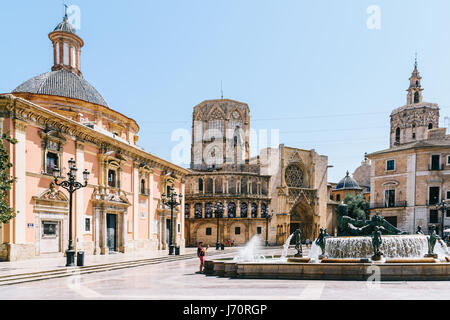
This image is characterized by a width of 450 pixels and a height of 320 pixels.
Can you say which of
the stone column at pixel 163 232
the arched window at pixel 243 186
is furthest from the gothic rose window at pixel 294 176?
the stone column at pixel 163 232

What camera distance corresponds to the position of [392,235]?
16547mm

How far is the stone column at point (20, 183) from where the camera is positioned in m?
18.6

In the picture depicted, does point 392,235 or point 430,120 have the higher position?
A: point 430,120

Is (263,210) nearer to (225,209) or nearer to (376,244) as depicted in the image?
(225,209)

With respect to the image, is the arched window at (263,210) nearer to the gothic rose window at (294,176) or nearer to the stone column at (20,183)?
the gothic rose window at (294,176)

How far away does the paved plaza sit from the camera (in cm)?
968

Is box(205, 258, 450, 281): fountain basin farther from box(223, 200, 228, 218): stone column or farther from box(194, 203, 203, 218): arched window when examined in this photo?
box(194, 203, 203, 218): arched window

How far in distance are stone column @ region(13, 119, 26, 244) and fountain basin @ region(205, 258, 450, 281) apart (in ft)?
38.3

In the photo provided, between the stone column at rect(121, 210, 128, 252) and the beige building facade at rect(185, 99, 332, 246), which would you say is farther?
the beige building facade at rect(185, 99, 332, 246)

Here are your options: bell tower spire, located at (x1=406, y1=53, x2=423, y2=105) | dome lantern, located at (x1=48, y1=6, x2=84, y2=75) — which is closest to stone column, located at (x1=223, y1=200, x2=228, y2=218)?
dome lantern, located at (x1=48, y1=6, x2=84, y2=75)

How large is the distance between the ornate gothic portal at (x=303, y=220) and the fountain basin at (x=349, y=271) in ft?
127
